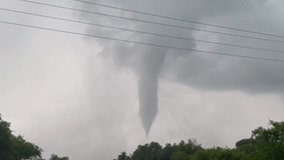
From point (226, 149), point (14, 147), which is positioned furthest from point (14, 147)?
point (226, 149)

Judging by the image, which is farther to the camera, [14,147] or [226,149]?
[14,147]

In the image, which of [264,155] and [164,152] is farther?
[164,152]

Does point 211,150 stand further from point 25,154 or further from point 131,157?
point 131,157

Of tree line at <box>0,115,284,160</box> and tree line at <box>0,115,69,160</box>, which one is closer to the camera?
tree line at <box>0,115,284,160</box>

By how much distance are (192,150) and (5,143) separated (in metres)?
98.4

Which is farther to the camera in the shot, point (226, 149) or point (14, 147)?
point (14, 147)

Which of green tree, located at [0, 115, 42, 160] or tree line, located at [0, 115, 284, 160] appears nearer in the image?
tree line, located at [0, 115, 284, 160]

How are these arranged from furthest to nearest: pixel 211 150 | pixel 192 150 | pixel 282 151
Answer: pixel 192 150 → pixel 211 150 → pixel 282 151

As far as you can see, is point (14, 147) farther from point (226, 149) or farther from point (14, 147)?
point (226, 149)

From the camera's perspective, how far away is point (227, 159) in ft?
278

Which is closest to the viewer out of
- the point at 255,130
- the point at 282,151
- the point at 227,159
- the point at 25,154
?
the point at 282,151

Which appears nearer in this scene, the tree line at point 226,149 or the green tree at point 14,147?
the tree line at point 226,149

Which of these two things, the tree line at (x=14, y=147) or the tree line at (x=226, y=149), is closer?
the tree line at (x=226, y=149)

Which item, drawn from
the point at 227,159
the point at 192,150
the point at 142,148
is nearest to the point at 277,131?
the point at 227,159
